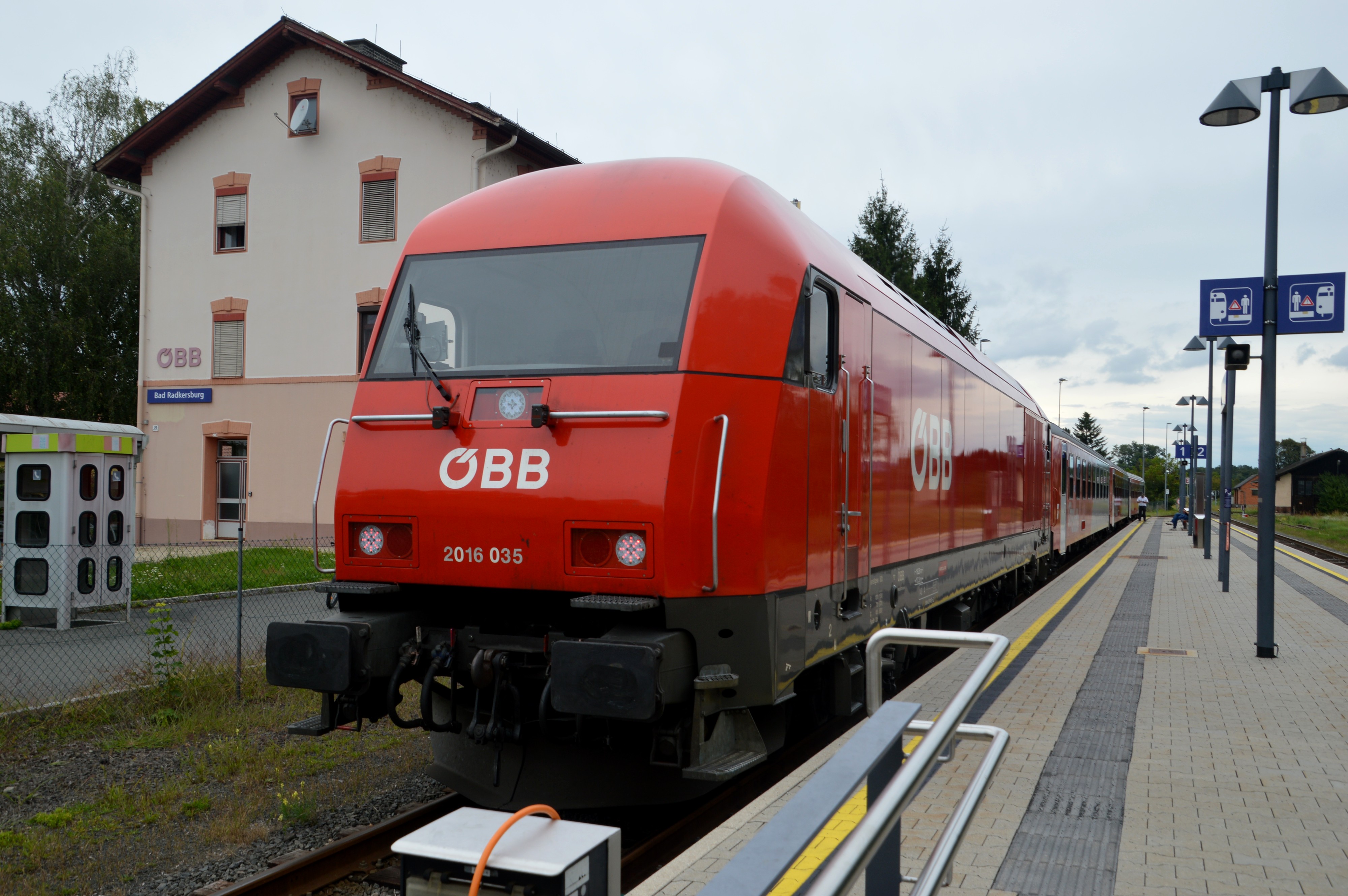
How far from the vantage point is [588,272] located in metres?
5.42

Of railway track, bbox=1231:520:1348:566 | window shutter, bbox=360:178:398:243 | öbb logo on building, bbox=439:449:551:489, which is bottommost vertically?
railway track, bbox=1231:520:1348:566

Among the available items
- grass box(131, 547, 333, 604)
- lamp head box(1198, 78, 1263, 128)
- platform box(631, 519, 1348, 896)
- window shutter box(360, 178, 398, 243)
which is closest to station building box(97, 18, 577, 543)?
window shutter box(360, 178, 398, 243)

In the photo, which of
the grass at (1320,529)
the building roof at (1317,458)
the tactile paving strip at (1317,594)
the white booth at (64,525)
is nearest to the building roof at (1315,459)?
the building roof at (1317,458)

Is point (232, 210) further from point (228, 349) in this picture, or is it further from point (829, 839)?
point (829, 839)

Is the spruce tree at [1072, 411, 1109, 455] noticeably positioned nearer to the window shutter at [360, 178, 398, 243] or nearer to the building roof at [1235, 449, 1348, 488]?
the building roof at [1235, 449, 1348, 488]

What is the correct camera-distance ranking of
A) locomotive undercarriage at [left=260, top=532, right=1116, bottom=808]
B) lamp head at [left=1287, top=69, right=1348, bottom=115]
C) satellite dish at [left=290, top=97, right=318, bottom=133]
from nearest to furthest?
locomotive undercarriage at [left=260, top=532, right=1116, bottom=808] < lamp head at [left=1287, top=69, right=1348, bottom=115] < satellite dish at [left=290, top=97, right=318, bottom=133]

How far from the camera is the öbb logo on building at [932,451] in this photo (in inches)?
324

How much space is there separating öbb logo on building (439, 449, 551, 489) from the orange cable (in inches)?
87.5

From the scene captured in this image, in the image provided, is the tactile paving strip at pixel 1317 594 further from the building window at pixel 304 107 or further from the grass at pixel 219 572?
the building window at pixel 304 107

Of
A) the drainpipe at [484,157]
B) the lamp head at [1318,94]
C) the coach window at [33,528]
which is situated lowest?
the coach window at [33,528]

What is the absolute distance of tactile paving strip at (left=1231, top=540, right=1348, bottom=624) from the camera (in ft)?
46.3

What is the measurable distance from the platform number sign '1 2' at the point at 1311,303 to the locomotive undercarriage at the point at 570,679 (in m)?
6.68

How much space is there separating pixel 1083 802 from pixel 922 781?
3293mm

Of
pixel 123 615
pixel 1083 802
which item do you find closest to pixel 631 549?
pixel 1083 802
